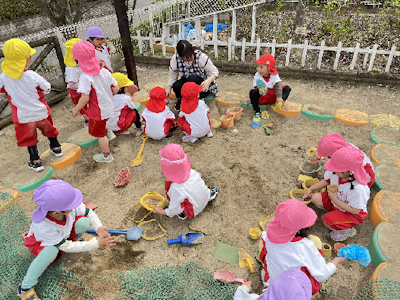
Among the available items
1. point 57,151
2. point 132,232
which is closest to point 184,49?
point 57,151

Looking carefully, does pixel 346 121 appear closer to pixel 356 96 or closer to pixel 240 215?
pixel 356 96

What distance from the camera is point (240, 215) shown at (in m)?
3.33

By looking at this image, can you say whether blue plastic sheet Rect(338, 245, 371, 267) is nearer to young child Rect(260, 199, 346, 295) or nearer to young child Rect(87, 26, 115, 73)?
young child Rect(260, 199, 346, 295)

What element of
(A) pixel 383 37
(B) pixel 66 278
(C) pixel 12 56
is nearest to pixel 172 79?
(C) pixel 12 56

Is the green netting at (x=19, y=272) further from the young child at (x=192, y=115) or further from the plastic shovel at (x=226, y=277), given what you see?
the young child at (x=192, y=115)

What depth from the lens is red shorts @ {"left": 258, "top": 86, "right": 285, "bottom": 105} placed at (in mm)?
4889

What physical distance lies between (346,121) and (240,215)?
2599mm

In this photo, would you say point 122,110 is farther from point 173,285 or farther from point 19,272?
point 173,285

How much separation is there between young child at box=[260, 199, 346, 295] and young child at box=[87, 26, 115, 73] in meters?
4.00

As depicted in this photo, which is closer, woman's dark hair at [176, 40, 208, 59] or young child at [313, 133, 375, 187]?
young child at [313, 133, 375, 187]

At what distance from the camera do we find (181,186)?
2.98 m

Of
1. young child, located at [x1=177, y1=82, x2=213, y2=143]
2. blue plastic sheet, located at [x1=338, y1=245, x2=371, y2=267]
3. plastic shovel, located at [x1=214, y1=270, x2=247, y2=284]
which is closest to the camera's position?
blue plastic sheet, located at [x1=338, y1=245, x2=371, y2=267]

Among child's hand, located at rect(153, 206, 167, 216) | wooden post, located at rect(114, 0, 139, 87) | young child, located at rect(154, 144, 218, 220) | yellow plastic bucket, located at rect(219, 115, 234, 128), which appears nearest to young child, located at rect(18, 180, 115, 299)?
child's hand, located at rect(153, 206, 167, 216)

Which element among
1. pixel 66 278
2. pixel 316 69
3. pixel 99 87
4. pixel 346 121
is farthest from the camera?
pixel 316 69
